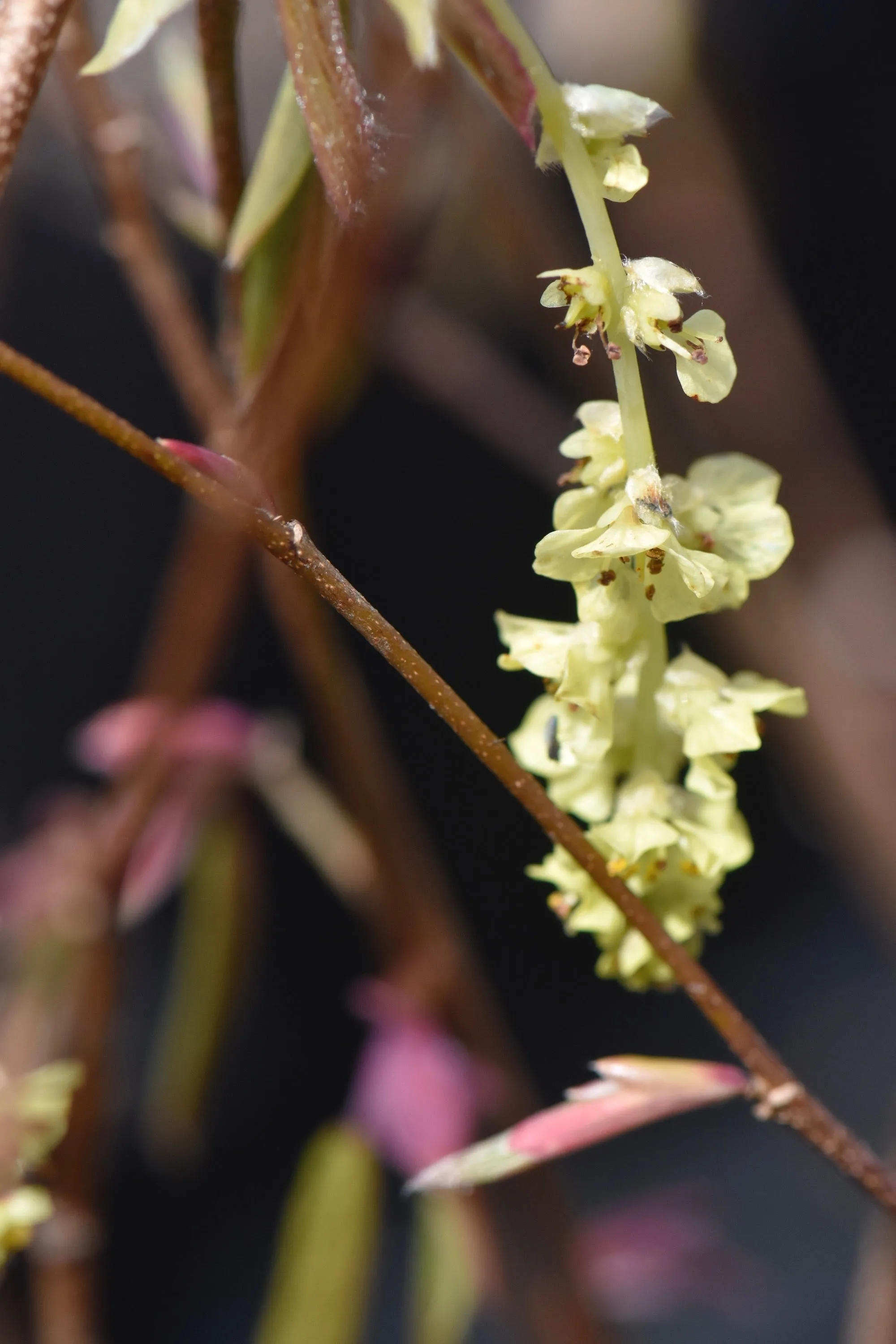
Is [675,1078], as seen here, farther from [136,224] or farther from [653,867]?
[136,224]

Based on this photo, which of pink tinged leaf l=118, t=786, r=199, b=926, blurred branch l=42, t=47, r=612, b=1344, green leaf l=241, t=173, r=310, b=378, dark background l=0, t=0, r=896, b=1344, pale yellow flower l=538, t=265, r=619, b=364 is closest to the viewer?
pale yellow flower l=538, t=265, r=619, b=364

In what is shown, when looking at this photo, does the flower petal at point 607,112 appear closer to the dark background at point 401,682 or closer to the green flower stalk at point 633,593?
the green flower stalk at point 633,593

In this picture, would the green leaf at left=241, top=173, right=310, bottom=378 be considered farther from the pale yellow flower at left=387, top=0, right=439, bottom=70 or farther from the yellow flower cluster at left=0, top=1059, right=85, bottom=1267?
the yellow flower cluster at left=0, top=1059, right=85, bottom=1267

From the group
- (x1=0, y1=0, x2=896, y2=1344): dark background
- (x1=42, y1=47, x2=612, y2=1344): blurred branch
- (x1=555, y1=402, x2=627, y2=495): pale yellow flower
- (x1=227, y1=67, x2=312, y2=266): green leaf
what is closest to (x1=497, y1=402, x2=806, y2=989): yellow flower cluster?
(x1=555, y1=402, x2=627, y2=495): pale yellow flower

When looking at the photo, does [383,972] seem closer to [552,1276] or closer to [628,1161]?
[552,1276]

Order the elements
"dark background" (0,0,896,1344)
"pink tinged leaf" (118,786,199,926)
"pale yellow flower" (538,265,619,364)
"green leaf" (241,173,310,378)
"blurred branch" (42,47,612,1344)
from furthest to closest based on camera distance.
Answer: "dark background" (0,0,896,1344)
"pink tinged leaf" (118,786,199,926)
"blurred branch" (42,47,612,1344)
"green leaf" (241,173,310,378)
"pale yellow flower" (538,265,619,364)

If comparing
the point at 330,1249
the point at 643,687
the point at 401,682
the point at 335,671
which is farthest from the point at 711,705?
the point at 401,682
